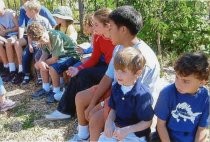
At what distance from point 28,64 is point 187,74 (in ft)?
10.5

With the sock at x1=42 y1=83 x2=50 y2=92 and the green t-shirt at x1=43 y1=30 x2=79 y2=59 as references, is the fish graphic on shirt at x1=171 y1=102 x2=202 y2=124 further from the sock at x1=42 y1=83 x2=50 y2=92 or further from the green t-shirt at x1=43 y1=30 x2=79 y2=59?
the sock at x1=42 y1=83 x2=50 y2=92

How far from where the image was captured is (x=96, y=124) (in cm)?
332

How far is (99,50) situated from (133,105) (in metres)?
1.16

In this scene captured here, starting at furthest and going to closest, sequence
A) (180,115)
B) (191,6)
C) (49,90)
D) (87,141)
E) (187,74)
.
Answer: (191,6), (49,90), (87,141), (180,115), (187,74)

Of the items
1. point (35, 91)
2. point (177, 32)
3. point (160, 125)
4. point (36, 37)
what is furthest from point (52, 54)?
point (160, 125)

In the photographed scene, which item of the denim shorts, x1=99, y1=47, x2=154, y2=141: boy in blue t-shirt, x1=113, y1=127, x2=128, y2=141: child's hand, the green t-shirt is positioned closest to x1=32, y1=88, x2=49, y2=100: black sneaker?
the denim shorts

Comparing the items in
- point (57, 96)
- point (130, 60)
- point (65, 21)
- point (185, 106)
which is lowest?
point (57, 96)

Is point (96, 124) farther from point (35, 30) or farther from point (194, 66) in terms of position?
point (35, 30)

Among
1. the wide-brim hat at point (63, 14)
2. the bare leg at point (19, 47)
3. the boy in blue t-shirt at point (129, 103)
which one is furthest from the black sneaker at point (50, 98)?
the boy in blue t-shirt at point (129, 103)

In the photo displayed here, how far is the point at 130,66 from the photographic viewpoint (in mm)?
2875

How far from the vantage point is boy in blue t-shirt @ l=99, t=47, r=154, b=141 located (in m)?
2.89

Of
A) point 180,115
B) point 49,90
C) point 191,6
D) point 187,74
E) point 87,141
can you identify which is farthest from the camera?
point 191,6

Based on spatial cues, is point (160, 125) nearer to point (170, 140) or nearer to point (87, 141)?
point (170, 140)

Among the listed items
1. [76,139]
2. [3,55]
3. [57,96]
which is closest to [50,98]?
[57,96]
